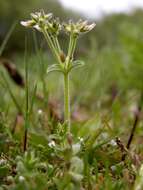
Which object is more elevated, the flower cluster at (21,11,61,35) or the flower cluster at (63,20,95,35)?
the flower cluster at (21,11,61,35)

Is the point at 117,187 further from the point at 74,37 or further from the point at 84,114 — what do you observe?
the point at 84,114

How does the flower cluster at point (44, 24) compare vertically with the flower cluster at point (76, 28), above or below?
above

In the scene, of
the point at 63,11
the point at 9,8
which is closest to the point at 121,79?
the point at 63,11

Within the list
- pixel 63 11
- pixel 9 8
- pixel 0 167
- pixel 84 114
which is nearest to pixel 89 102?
pixel 84 114

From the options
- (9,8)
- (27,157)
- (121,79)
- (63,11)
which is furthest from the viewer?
(9,8)

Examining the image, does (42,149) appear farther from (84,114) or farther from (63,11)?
(63,11)

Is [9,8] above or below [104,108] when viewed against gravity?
above

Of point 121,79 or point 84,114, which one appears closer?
point 84,114

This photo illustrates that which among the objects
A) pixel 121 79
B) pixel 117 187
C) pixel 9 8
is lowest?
pixel 117 187

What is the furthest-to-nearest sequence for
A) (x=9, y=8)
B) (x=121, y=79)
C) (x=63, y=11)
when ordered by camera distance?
(x=9, y=8) < (x=63, y=11) < (x=121, y=79)
